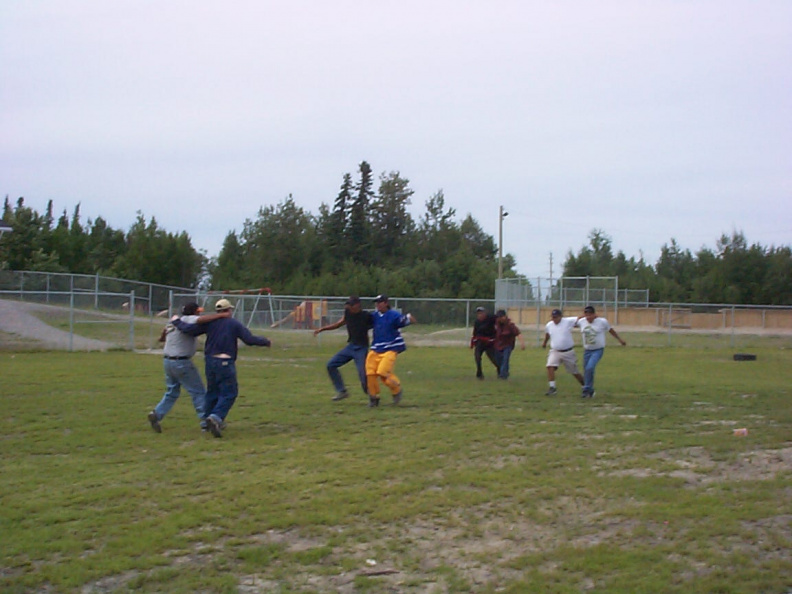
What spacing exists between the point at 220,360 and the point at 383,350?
133 inches

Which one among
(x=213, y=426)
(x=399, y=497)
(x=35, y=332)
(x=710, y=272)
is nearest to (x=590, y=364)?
(x=213, y=426)

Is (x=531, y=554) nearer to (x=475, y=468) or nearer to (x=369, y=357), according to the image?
(x=475, y=468)

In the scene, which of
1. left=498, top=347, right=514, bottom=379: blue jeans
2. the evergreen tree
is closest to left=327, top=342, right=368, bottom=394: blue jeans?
left=498, top=347, right=514, bottom=379: blue jeans

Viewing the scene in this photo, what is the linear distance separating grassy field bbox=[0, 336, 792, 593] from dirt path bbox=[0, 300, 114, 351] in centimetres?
1291

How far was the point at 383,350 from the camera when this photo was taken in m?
13.2

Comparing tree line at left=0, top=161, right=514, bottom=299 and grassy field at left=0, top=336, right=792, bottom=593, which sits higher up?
tree line at left=0, top=161, right=514, bottom=299

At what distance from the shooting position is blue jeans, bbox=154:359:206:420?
10625 millimetres

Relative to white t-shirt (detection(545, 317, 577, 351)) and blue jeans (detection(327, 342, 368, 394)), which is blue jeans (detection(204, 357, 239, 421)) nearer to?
blue jeans (detection(327, 342, 368, 394))

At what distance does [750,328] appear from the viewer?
4147 cm

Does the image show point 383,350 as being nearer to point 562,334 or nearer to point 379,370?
point 379,370

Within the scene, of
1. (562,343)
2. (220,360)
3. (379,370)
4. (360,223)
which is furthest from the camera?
(360,223)

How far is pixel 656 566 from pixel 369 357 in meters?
7.87

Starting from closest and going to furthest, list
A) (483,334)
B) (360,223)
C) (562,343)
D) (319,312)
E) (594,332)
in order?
(594,332) < (562,343) < (483,334) < (319,312) < (360,223)

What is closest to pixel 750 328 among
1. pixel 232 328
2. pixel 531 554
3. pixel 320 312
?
pixel 320 312
